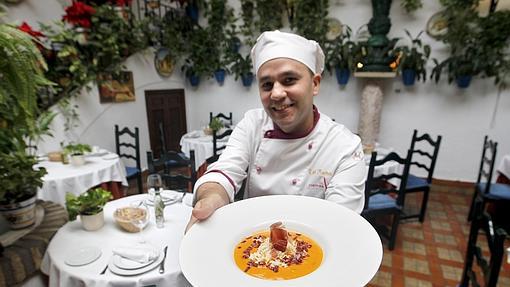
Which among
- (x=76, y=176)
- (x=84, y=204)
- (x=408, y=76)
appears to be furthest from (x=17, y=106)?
(x=408, y=76)

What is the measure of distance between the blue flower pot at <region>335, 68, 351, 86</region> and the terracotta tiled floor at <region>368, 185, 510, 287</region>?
2018mm

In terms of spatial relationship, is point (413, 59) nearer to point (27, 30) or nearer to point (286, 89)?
point (286, 89)

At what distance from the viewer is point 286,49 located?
903mm

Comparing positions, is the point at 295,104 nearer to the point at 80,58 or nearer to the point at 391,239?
the point at 391,239

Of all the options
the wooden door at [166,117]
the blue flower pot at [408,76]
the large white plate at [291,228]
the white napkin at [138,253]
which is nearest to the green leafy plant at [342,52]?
the blue flower pot at [408,76]

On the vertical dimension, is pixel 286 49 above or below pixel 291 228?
above

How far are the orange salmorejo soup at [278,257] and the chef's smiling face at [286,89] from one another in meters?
A: 0.40

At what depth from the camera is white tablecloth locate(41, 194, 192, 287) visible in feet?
3.42

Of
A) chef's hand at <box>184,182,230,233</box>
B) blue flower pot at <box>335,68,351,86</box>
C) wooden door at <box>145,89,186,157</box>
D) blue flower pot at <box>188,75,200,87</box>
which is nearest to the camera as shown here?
chef's hand at <box>184,182,230,233</box>

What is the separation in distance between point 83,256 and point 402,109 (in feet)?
14.5

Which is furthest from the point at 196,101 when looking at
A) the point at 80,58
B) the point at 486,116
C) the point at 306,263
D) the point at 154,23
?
the point at 306,263

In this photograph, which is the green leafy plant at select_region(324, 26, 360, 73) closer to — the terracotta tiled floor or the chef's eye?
the terracotta tiled floor

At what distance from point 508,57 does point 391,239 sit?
3.01 m

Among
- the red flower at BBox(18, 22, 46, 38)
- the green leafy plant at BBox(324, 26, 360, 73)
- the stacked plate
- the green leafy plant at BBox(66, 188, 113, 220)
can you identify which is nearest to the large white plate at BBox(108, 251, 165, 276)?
the stacked plate
